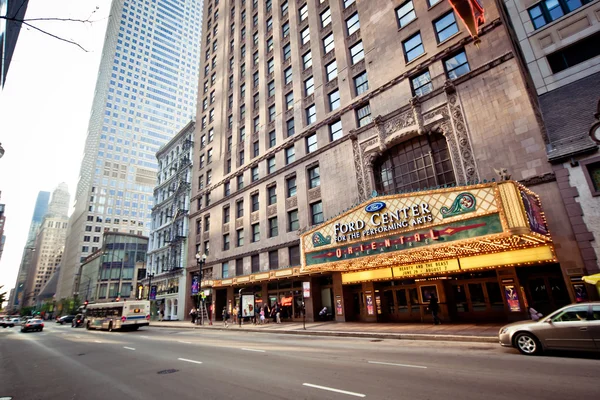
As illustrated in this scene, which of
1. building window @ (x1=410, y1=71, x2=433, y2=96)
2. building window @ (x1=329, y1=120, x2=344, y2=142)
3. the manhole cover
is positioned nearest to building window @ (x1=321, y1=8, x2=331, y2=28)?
building window @ (x1=329, y1=120, x2=344, y2=142)

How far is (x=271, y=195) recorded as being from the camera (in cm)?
3322

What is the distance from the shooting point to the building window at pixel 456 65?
67.7 feet

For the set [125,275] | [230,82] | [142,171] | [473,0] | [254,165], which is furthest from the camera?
[142,171]

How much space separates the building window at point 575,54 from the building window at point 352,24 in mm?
16001

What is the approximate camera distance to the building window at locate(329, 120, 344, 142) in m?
27.5

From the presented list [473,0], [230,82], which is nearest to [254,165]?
[230,82]

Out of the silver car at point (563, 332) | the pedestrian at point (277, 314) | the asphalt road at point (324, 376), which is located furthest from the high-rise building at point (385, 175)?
the asphalt road at point (324, 376)

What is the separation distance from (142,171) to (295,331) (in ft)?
378

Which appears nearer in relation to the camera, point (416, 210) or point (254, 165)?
point (416, 210)

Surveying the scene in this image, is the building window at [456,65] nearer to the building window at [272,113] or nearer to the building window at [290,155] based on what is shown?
the building window at [290,155]

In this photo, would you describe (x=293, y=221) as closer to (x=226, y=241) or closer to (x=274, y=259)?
(x=274, y=259)

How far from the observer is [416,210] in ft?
54.4

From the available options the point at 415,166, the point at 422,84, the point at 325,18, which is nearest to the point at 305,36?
the point at 325,18

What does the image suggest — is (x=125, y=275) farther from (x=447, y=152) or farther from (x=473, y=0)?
(x=473, y=0)
